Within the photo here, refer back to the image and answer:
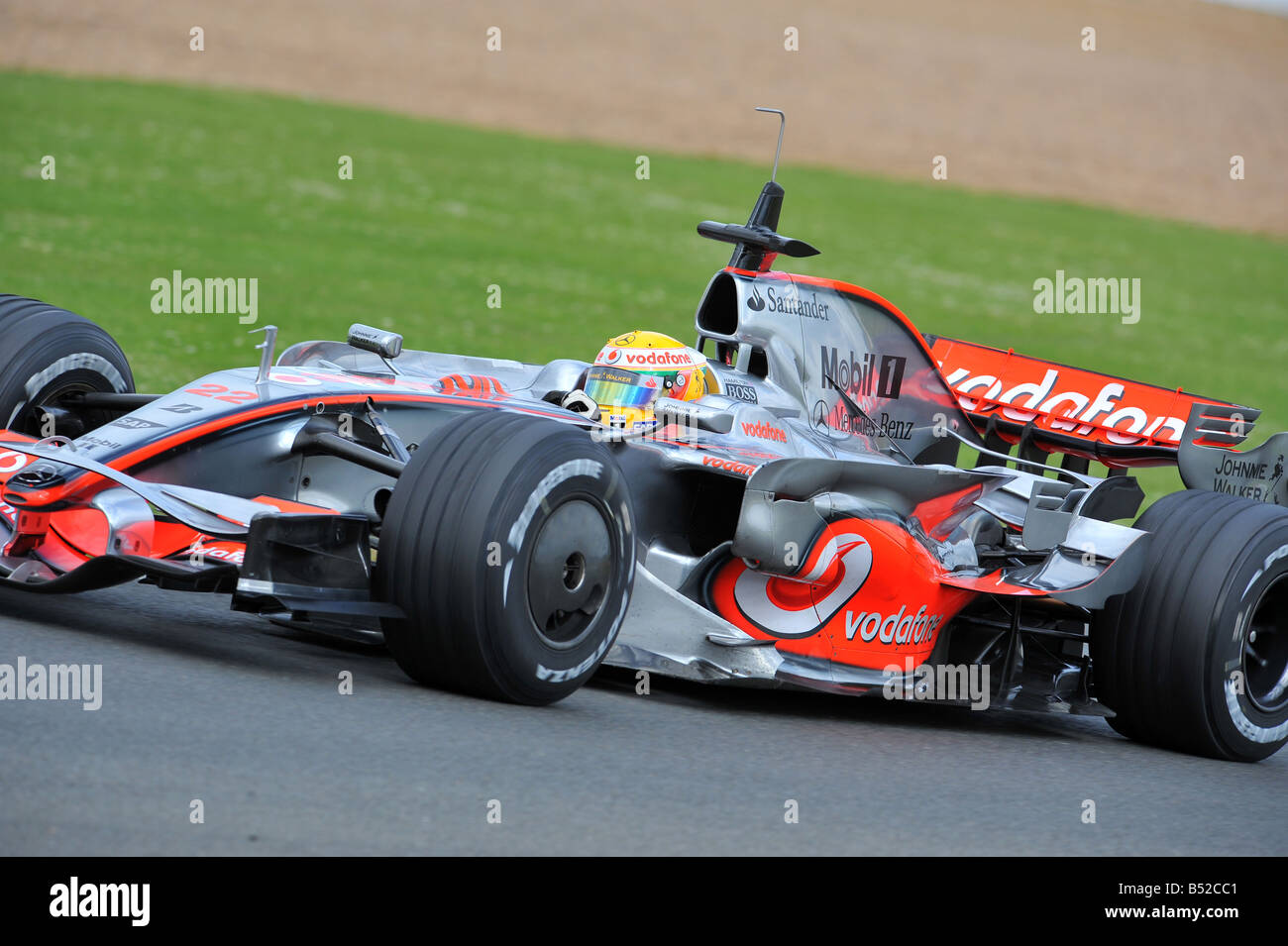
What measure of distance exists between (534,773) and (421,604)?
2.62 ft

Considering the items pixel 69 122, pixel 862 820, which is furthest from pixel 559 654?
pixel 69 122

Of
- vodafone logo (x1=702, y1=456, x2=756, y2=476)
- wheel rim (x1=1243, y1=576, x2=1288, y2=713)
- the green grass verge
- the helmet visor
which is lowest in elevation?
wheel rim (x1=1243, y1=576, x2=1288, y2=713)

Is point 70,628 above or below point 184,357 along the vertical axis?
below

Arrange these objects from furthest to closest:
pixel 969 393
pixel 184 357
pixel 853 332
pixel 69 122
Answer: pixel 69 122, pixel 184 357, pixel 969 393, pixel 853 332

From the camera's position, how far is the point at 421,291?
2183cm

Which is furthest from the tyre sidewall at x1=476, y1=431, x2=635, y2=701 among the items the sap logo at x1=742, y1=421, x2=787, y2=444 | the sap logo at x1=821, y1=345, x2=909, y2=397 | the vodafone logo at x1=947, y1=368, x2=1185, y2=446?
the vodafone logo at x1=947, y1=368, x2=1185, y2=446

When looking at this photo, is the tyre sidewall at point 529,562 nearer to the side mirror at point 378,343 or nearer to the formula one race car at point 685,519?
the formula one race car at point 685,519

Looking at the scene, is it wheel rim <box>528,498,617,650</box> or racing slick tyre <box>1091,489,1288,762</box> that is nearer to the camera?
wheel rim <box>528,498,617,650</box>

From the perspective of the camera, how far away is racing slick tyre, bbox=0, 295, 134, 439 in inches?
261

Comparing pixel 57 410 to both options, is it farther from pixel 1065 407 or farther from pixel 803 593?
pixel 1065 407

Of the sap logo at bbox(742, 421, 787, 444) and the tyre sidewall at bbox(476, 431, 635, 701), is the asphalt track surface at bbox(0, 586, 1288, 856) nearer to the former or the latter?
the tyre sidewall at bbox(476, 431, 635, 701)

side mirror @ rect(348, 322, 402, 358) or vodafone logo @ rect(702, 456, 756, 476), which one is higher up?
side mirror @ rect(348, 322, 402, 358)

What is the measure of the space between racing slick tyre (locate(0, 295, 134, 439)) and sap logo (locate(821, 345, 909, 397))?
3.04m

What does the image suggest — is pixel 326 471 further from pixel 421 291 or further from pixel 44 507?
pixel 421 291
